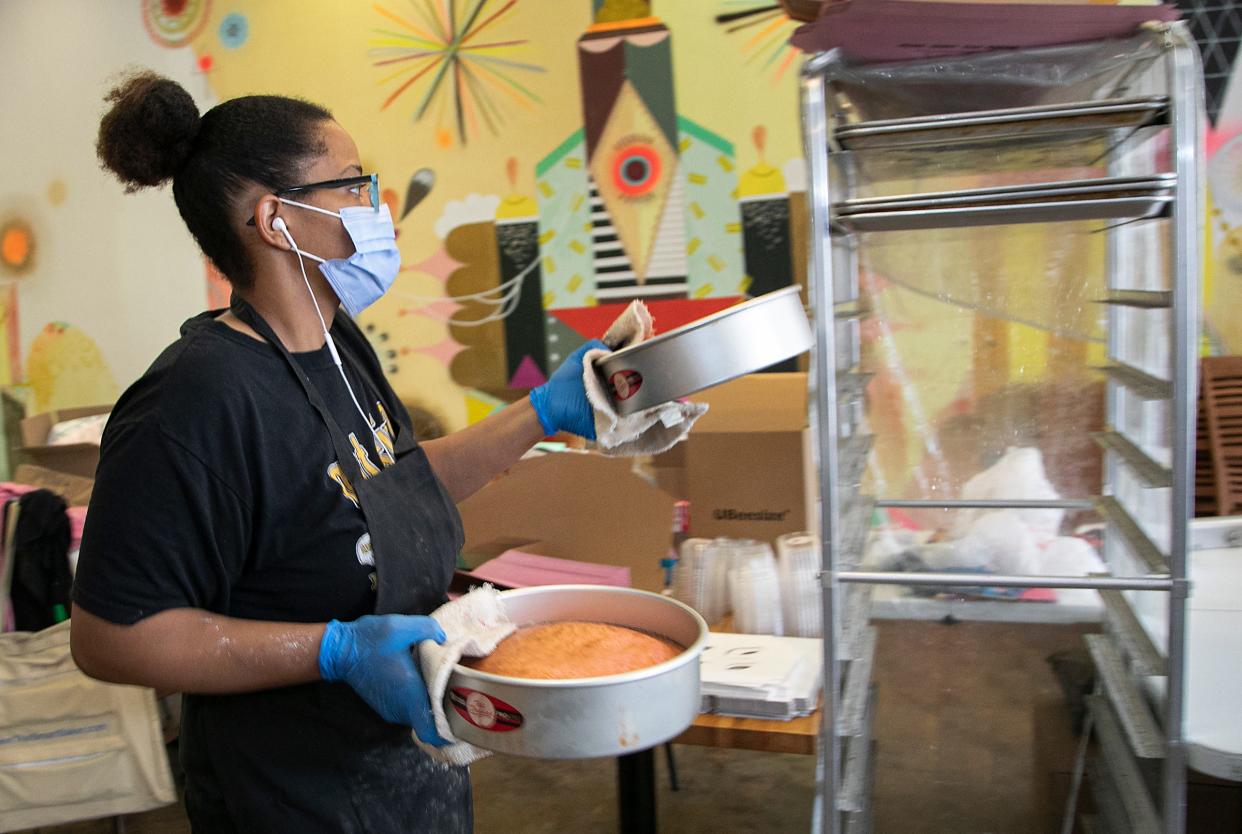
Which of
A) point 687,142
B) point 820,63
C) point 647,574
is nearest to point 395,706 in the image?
point 820,63

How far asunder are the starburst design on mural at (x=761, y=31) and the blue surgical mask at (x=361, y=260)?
2428 mm

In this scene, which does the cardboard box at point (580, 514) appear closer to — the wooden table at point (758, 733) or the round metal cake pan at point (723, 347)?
the wooden table at point (758, 733)

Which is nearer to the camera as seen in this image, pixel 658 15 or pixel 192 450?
pixel 192 450

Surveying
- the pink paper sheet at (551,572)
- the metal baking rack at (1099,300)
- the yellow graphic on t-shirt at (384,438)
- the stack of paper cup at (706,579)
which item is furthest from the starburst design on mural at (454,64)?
the yellow graphic on t-shirt at (384,438)

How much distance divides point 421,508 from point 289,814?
0.43 metres

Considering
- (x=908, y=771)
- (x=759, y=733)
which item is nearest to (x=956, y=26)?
(x=759, y=733)

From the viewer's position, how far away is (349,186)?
4.44 ft

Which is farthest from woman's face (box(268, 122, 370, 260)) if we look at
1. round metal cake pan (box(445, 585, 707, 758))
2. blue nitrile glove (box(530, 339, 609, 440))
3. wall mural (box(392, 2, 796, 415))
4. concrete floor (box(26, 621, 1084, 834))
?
wall mural (box(392, 2, 796, 415))

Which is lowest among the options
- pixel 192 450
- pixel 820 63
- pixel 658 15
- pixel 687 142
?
pixel 192 450

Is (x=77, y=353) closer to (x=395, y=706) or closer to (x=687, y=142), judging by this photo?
(x=687, y=142)

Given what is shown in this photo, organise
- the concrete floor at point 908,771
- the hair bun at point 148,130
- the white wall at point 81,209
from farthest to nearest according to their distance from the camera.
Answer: the white wall at point 81,209, the concrete floor at point 908,771, the hair bun at point 148,130

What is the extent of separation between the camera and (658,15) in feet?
11.8

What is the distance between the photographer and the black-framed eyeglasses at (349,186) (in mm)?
1300

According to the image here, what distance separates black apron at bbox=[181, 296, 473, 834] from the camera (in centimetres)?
124
